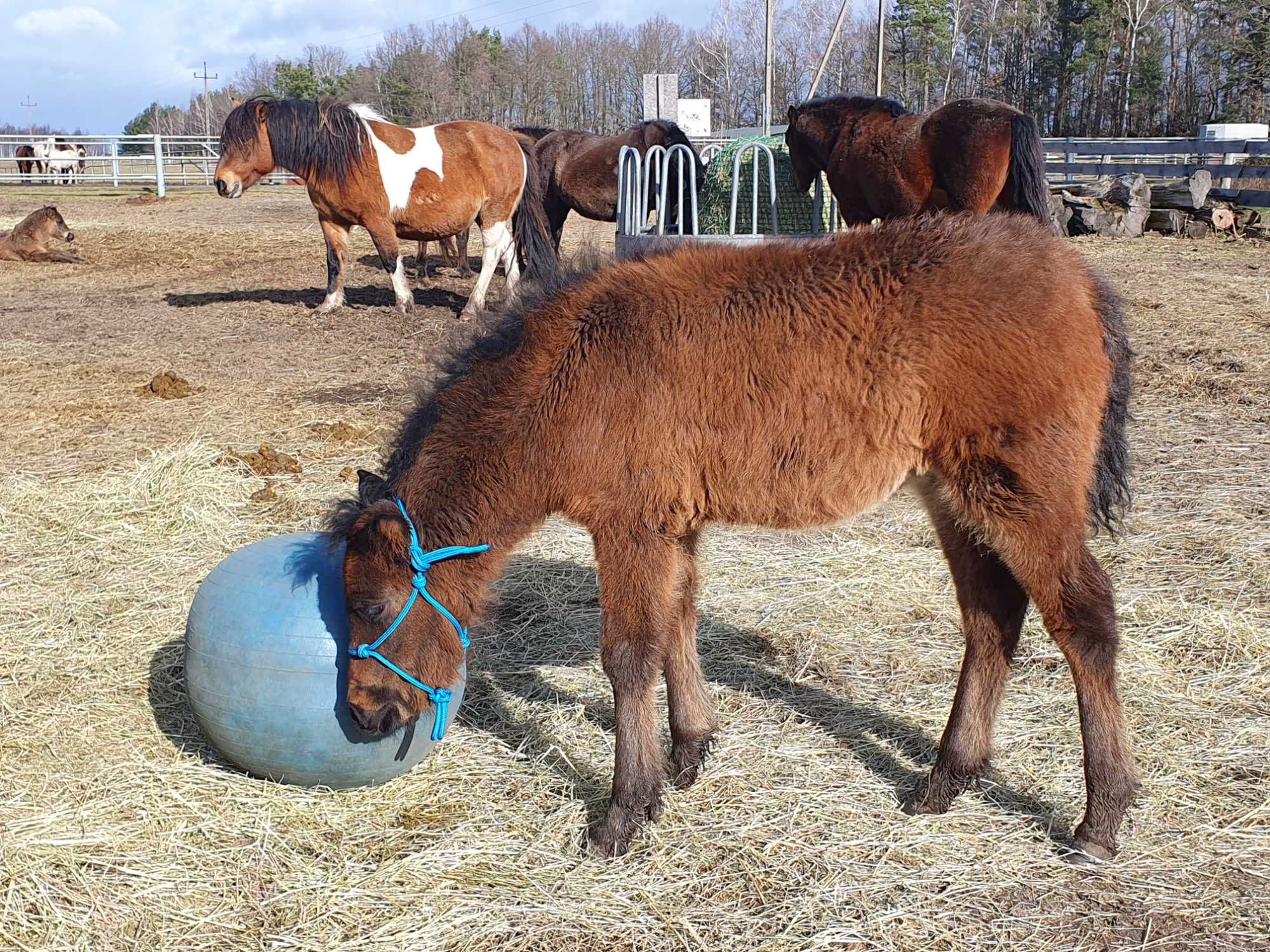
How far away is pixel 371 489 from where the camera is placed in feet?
10.5

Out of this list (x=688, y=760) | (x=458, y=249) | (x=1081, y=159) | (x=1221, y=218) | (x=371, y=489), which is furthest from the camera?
(x=1081, y=159)

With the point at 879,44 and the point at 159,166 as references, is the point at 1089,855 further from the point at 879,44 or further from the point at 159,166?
the point at 879,44

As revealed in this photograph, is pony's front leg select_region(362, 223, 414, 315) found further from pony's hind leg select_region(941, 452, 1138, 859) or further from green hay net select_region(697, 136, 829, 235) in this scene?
pony's hind leg select_region(941, 452, 1138, 859)

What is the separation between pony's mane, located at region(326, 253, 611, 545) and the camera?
10.8 feet

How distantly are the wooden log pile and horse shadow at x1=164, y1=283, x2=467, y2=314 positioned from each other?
10.9m

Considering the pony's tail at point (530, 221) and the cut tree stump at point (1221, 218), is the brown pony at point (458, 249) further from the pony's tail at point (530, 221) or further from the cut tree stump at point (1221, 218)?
the cut tree stump at point (1221, 218)

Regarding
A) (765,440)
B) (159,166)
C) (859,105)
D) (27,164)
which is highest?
(27,164)

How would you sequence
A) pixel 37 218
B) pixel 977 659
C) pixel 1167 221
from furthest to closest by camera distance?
pixel 1167 221
pixel 37 218
pixel 977 659

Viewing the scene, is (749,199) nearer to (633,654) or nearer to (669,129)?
(669,129)

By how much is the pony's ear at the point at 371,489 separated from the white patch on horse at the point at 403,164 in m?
9.11

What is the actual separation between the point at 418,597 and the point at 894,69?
69.2 meters

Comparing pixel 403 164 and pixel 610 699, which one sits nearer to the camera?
pixel 610 699

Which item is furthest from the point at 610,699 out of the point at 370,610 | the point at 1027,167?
the point at 1027,167

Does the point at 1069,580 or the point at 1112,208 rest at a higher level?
the point at 1112,208
